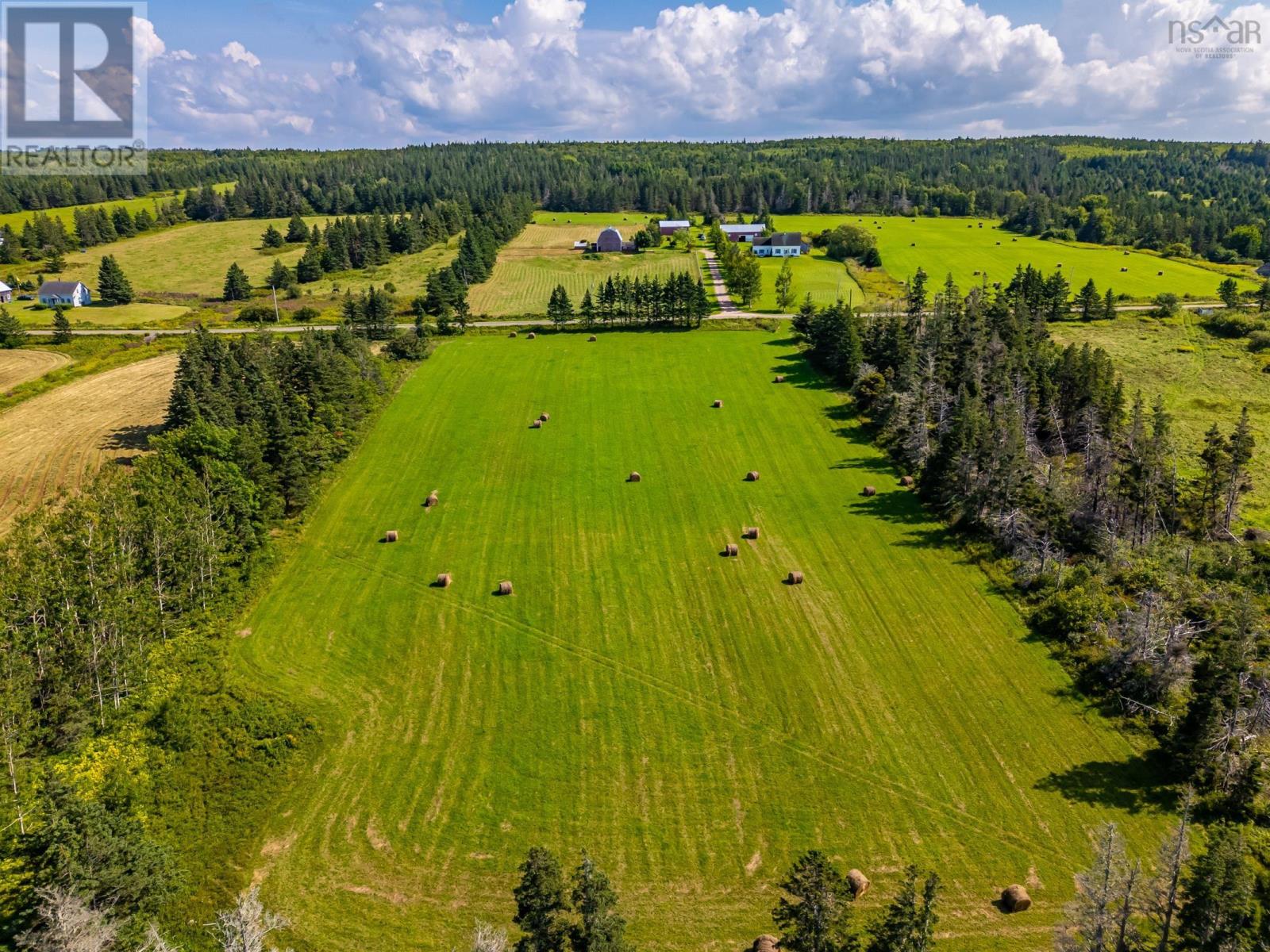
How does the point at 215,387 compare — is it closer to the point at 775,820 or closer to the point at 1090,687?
the point at 775,820

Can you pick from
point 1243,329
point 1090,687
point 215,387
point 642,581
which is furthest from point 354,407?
point 1243,329

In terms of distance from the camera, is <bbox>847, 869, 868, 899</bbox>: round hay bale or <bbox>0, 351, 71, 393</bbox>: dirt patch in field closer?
<bbox>847, 869, 868, 899</bbox>: round hay bale

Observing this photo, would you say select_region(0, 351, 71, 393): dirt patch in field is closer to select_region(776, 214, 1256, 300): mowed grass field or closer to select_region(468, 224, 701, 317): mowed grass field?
select_region(468, 224, 701, 317): mowed grass field

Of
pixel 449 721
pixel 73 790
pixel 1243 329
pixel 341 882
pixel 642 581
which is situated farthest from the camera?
pixel 1243 329

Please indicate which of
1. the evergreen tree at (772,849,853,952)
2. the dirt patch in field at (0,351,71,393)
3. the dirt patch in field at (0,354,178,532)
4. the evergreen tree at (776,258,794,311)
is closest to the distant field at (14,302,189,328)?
the dirt patch in field at (0,351,71,393)

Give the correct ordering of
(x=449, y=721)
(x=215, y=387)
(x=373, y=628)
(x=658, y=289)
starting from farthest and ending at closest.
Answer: (x=658, y=289) < (x=215, y=387) < (x=373, y=628) < (x=449, y=721)

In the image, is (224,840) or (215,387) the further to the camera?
(215,387)
